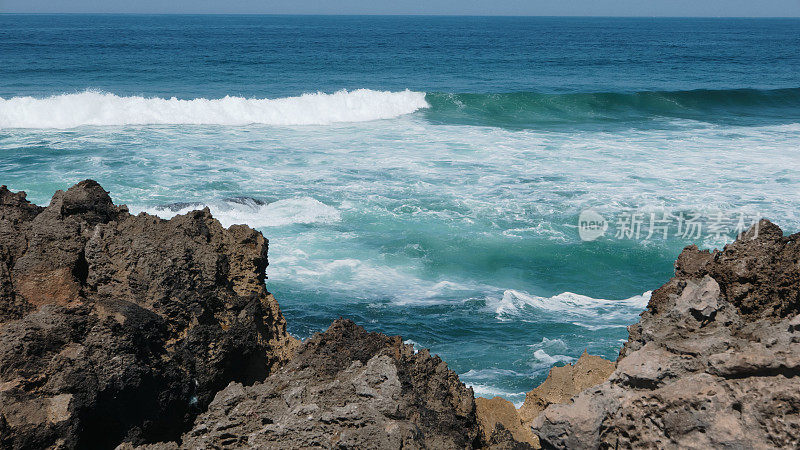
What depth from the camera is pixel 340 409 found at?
253 cm

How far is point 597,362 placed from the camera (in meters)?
4.28

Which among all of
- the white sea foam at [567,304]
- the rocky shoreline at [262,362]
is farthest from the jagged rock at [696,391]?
the white sea foam at [567,304]

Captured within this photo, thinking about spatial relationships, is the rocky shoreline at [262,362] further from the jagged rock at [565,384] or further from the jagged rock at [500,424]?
the jagged rock at [565,384]

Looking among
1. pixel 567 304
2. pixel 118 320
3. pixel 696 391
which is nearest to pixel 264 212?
pixel 567 304

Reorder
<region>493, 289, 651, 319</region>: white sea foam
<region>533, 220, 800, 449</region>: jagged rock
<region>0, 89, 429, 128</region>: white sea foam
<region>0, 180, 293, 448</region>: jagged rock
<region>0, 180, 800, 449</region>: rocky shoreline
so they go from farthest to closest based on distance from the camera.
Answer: <region>0, 89, 429, 128</region>: white sea foam → <region>493, 289, 651, 319</region>: white sea foam → <region>0, 180, 293, 448</region>: jagged rock → <region>0, 180, 800, 449</region>: rocky shoreline → <region>533, 220, 800, 449</region>: jagged rock

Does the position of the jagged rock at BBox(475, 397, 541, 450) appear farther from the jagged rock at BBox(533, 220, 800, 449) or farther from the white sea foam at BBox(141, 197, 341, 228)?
the white sea foam at BBox(141, 197, 341, 228)

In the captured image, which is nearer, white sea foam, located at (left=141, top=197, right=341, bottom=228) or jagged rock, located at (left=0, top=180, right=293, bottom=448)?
jagged rock, located at (left=0, top=180, right=293, bottom=448)

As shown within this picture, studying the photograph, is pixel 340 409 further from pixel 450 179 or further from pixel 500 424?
pixel 450 179

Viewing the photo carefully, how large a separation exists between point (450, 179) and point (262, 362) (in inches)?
452

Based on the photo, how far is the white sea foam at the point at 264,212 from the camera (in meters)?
11.3

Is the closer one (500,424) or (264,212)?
(500,424)

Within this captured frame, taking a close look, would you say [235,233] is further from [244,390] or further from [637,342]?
[637,342]

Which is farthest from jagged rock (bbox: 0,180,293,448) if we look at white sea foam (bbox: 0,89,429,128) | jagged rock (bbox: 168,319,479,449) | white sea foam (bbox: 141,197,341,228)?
white sea foam (bbox: 0,89,429,128)

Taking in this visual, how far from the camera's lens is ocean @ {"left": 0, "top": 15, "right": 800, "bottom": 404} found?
27.7ft
